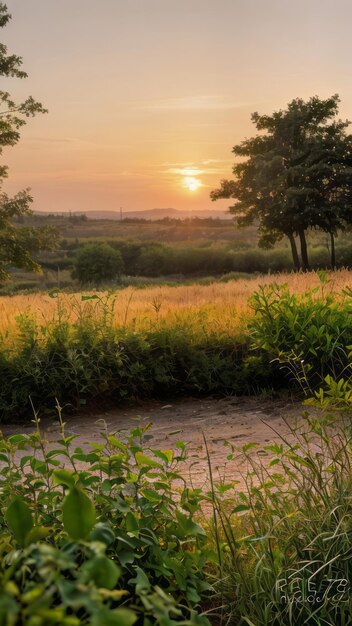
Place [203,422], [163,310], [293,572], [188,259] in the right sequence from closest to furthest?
[293,572], [203,422], [163,310], [188,259]

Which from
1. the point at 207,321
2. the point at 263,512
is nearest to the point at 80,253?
the point at 207,321

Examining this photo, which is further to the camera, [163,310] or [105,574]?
[163,310]

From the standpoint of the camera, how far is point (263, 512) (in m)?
3.02

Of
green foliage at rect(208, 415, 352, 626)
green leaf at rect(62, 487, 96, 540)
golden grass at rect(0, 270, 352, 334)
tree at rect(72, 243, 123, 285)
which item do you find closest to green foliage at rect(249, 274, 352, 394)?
golden grass at rect(0, 270, 352, 334)

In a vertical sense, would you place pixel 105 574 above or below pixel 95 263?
below

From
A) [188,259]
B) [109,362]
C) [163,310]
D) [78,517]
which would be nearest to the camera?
[78,517]

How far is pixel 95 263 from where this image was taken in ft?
157

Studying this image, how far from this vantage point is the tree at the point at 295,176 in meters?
35.4

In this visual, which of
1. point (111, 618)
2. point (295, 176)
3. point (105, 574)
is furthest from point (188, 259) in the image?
point (111, 618)

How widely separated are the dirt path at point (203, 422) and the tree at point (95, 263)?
40.2 meters

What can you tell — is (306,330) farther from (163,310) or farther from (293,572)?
(293,572)

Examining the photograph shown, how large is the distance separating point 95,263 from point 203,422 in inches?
1643

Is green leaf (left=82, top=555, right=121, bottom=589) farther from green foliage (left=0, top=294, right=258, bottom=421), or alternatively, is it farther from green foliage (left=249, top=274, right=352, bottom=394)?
green foliage (left=0, top=294, right=258, bottom=421)

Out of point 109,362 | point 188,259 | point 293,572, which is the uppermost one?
point 188,259
